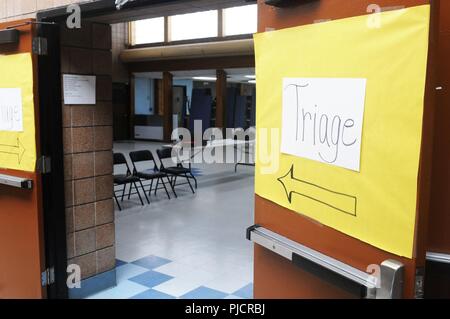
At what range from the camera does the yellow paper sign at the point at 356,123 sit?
3.41 feet

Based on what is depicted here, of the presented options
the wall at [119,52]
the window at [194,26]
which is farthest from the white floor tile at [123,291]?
the wall at [119,52]

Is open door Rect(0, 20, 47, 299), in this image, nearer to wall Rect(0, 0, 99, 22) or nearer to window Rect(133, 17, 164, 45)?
wall Rect(0, 0, 99, 22)

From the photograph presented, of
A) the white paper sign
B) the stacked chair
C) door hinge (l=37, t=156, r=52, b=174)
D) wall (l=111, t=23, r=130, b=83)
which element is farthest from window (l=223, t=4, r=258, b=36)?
door hinge (l=37, t=156, r=52, b=174)

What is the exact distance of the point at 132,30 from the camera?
1432cm

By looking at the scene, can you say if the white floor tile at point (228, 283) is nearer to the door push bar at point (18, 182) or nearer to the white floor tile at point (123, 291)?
the white floor tile at point (123, 291)

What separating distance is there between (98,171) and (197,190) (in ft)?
12.9

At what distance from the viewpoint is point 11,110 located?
8.95ft

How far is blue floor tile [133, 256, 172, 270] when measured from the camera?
12.4 ft

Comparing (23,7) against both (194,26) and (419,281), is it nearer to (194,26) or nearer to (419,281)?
(419,281)

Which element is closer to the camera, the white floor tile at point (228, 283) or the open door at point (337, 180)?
the open door at point (337, 180)

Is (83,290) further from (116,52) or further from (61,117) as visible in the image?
(116,52)

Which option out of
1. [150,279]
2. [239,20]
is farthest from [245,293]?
[239,20]
